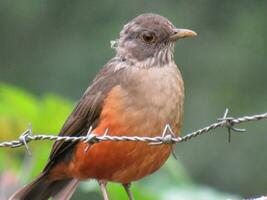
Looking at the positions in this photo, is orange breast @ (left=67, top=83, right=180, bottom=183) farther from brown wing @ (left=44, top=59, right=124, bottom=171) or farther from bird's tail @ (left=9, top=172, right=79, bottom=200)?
bird's tail @ (left=9, top=172, right=79, bottom=200)

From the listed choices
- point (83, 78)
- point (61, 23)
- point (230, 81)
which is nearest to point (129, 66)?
point (83, 78)

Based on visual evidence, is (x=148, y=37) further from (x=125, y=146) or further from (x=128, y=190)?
(x=128, y=190)

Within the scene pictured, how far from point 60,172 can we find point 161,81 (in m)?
1.08

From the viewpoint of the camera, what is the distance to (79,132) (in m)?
8.79

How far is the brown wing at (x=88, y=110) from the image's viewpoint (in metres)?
8.62

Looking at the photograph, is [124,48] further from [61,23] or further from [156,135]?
[61,23]

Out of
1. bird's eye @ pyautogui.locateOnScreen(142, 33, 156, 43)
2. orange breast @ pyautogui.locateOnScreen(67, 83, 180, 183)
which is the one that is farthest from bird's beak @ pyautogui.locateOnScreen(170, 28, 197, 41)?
orange breast @ pyautogui.locateOnScreen(67, 83, 180, 183)

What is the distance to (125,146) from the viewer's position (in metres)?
8.30

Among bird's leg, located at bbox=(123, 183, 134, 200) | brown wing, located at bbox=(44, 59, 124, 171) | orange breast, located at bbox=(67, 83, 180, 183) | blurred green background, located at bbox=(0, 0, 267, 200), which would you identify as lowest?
bird's leg, located at bbox=(123, 183, 134, 200)

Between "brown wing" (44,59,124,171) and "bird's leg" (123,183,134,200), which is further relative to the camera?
"brown wing" (44,59,124,171)

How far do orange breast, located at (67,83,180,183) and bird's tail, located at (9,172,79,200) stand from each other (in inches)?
20.2

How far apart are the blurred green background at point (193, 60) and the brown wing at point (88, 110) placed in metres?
4.73

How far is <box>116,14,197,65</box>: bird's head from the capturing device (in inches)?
340

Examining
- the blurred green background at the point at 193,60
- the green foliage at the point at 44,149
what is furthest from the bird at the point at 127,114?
the blurred green background at the point at 193,60
